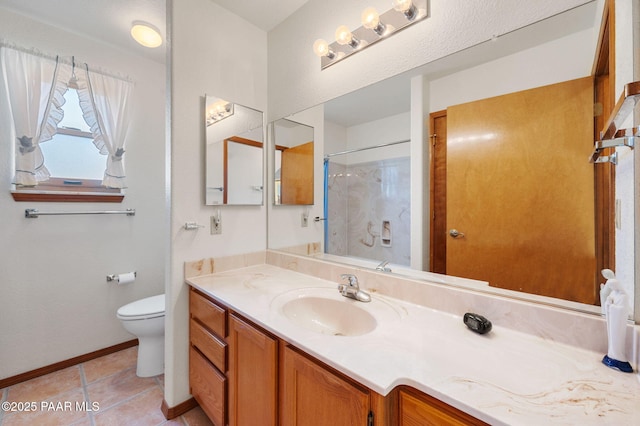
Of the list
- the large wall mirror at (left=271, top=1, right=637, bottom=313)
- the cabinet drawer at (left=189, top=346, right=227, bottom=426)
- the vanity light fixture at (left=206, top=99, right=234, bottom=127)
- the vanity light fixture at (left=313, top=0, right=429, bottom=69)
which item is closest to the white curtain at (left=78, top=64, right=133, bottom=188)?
the vanity light fixture at (left=206, top=99, right=234, bottom=127)

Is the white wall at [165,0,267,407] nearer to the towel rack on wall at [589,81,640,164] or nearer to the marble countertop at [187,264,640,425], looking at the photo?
the marble countertop at [187,264,640,425]

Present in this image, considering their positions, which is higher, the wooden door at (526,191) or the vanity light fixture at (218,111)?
the vanity light fixture at (218,111)

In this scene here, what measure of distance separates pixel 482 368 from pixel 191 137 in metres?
1.70

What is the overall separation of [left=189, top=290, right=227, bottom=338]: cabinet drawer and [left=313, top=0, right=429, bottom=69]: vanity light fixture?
1462mm

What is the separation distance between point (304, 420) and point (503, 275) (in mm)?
871

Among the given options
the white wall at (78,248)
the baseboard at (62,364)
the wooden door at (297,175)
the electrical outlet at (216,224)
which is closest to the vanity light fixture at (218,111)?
the wooden door at (297,175)

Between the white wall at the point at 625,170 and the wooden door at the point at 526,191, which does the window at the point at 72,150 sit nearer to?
the wooden door at the point at 526,191

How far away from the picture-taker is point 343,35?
52.6 inches

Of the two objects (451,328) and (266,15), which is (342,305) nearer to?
(451,328)

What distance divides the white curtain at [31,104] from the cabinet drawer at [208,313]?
4.78 feet

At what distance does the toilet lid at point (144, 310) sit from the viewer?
179cm

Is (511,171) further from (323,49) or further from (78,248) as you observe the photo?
(78,248)

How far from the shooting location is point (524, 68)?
0.92m

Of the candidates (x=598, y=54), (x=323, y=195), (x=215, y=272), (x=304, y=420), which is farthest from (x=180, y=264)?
(x=598, y=54)
